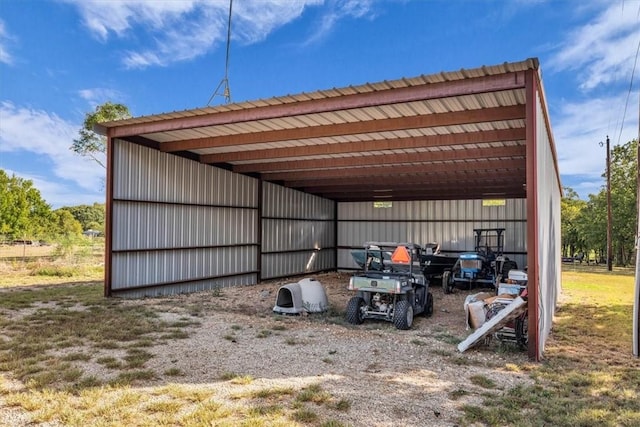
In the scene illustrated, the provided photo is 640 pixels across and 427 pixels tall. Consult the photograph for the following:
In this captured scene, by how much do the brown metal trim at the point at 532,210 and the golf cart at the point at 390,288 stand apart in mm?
1876

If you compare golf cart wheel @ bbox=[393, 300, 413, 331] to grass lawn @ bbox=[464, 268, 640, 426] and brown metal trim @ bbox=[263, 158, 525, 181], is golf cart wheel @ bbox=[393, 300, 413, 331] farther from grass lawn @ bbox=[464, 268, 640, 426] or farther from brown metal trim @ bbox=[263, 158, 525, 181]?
brown metal trim @ bbox=[263, 158, 525, 181]

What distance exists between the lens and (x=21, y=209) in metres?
29.1

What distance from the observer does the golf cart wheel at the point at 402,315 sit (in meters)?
6.16

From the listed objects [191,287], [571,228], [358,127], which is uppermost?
[358,127]

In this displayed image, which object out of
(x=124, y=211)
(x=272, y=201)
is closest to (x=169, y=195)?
(x=124, y=211)

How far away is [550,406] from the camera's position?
11.0 ft

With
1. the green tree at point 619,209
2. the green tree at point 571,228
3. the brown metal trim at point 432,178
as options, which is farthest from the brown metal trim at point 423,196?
the green tree at point 571,228

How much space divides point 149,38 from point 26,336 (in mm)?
12917

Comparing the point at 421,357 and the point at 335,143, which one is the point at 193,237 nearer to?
the point at 335,143

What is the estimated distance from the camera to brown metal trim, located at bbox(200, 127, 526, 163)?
295 inches

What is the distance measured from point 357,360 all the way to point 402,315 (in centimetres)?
178

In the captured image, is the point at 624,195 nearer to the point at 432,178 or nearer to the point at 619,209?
the point at 619,209

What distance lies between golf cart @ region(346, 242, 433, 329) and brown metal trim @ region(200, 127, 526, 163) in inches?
88.3

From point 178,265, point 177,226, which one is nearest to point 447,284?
point 178,265
